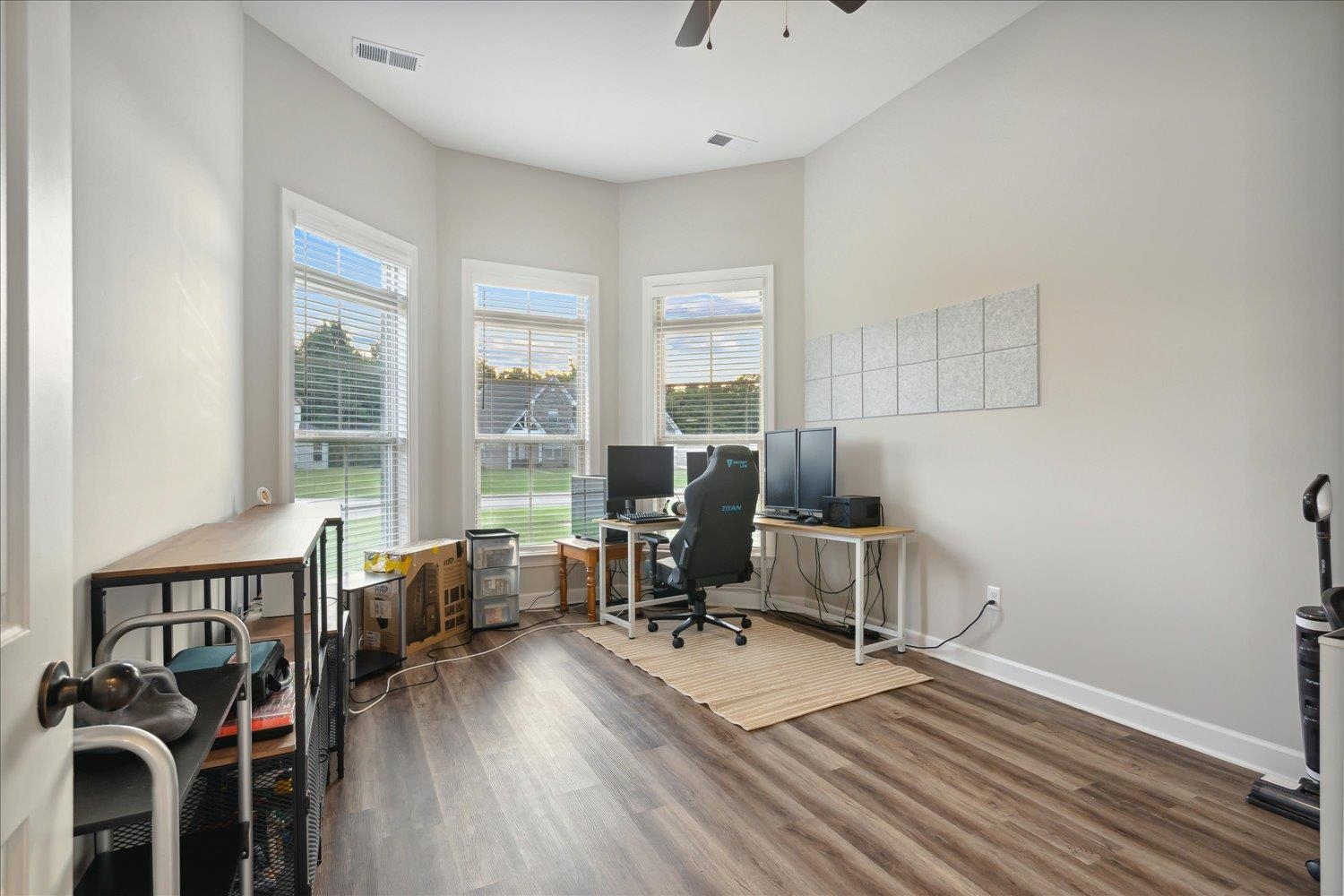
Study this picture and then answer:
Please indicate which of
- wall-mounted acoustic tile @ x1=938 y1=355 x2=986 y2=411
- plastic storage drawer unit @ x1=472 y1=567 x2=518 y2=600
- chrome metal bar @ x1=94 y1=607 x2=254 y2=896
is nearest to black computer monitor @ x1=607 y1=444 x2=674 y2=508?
plastic storage drawer unit @ x1=472 y1=567 x2=518 y2=600

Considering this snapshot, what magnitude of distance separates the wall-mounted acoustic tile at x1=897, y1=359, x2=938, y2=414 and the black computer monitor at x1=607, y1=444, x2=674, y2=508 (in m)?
1.66

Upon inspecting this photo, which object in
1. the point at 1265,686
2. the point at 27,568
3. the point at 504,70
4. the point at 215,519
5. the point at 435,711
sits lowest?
the point at 435,711

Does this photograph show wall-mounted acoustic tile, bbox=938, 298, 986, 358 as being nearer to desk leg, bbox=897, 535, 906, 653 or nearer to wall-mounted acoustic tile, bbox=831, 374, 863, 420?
wall-mounted acoustic tile, bbox=831, 374, 863, 420

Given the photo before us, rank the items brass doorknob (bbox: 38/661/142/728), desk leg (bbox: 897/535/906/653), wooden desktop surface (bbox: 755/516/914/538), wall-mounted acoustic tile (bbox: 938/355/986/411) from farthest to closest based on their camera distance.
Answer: desk leg (bbox: 897/535/906/653) → wooden desktop surface (bbox: 755/516/914/538) → wall-mounted acoustic tile (bbox: 938/355/986/411) → brass doorknob (bbox: 38/661/142/728)

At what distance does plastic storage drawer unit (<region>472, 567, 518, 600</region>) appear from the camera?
13.4 feet

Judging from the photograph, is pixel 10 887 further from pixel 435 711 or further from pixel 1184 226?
pixel 1184 226

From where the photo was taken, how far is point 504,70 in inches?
137

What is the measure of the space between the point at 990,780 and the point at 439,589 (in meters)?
3.04

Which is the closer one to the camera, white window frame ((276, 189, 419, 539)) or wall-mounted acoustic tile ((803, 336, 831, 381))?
white window frame ((276, 189, 419, 539))

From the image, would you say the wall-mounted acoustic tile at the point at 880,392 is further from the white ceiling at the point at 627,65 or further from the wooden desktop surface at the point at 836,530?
the white ceiling at the point at 627,65

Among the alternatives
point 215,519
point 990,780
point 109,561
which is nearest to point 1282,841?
point 990,780

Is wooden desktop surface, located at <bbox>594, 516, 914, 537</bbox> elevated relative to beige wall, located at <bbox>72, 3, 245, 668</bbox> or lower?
lower

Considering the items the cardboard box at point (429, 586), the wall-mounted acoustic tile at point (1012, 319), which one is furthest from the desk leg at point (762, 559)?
the cardboard box at point (429, 586)

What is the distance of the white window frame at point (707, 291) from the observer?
4.67 m
